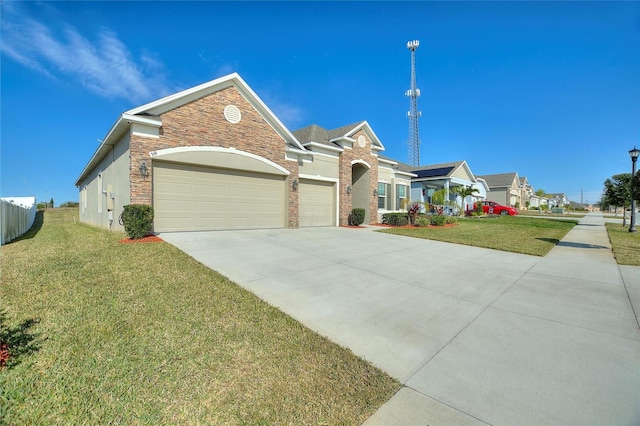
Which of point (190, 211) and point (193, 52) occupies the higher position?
point (193, 52)

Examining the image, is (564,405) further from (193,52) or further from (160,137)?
(193,52)

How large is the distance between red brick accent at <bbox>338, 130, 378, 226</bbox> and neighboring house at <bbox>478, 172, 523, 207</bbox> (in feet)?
107

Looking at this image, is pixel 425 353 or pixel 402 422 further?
pixel 425 353

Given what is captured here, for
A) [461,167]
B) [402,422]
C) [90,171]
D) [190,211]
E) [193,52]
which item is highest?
[193,52]

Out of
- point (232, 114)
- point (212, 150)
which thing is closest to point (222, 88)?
point (232, 114)

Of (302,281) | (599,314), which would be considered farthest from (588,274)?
(302,281)

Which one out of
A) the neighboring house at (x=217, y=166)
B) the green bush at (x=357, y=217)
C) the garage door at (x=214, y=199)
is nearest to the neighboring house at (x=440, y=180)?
the green bush at (x=357, y=217)

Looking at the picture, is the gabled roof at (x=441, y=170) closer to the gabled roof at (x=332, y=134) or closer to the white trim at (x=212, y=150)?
the gabled roof at (x=332, y=134)

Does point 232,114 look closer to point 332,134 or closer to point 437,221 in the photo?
point 332,134

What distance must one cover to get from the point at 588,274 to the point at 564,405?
5449 millimetres

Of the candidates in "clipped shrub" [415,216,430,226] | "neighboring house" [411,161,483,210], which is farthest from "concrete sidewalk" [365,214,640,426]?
"neighboring house" [411,161,483,210]

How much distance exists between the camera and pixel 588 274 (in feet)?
19.4

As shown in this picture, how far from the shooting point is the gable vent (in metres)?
10.9

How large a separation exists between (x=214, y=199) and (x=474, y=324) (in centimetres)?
973
